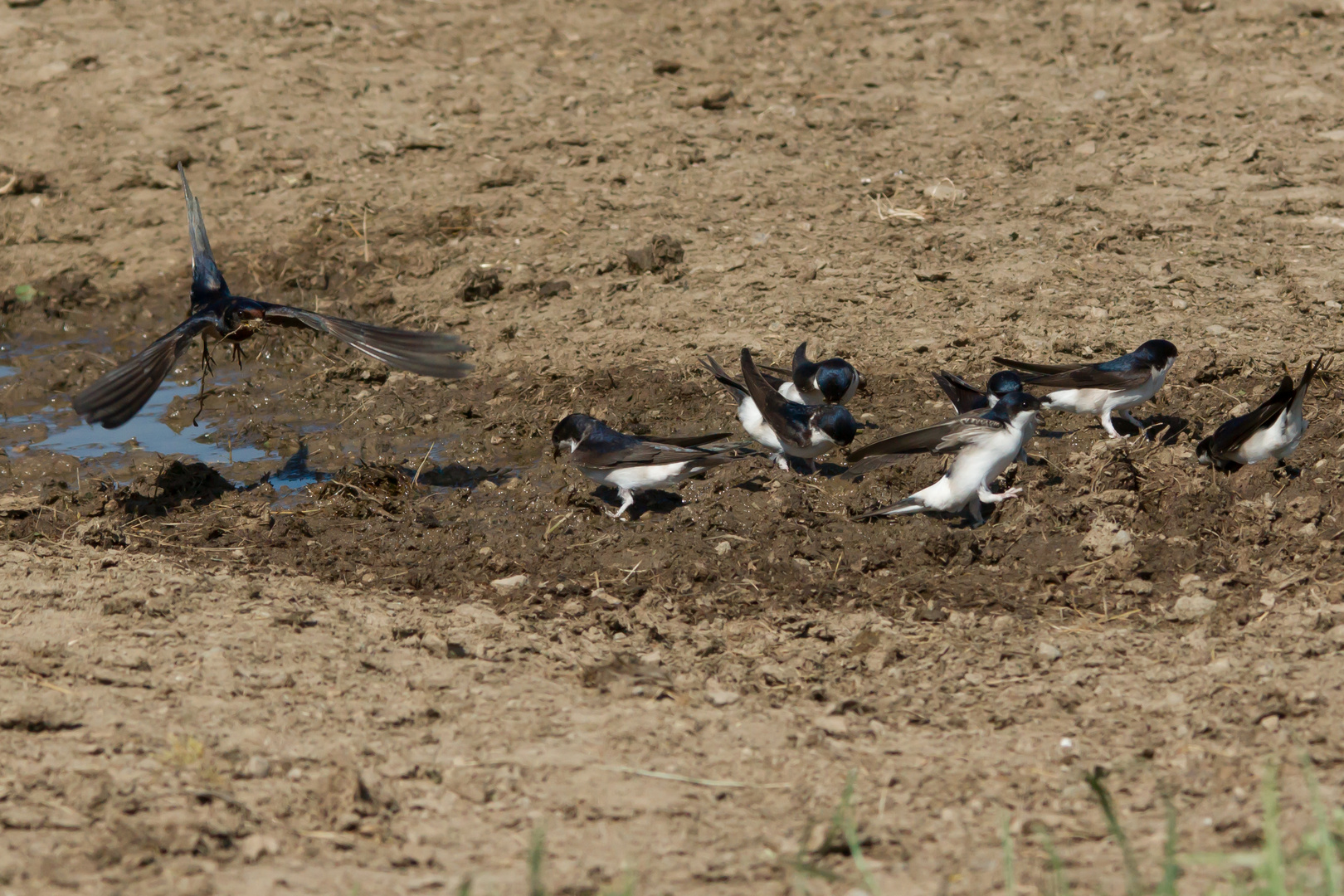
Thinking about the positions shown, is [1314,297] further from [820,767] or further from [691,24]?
[691,24]

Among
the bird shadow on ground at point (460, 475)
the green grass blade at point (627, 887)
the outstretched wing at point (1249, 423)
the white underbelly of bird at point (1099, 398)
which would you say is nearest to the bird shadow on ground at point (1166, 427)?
the white underbelly of bird at point (1099, 398)

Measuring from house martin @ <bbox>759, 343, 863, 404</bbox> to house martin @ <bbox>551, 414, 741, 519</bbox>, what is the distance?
69 cm

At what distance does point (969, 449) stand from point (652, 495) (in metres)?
1.76

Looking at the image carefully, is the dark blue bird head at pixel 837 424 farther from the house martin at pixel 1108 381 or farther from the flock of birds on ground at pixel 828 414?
the house martin at pixel 1108 381

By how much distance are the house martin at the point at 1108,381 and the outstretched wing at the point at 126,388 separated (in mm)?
4277

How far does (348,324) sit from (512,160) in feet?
14.9

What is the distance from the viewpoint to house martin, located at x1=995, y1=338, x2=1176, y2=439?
21.8 ft

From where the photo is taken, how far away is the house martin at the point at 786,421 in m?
6.52

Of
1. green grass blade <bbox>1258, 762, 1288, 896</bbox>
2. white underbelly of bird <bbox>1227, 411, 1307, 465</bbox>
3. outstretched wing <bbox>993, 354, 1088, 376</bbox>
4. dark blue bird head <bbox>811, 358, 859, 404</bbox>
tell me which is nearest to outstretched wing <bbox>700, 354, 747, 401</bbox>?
dark blue bird head <bbox>811, 358, 859, 404</bbox>

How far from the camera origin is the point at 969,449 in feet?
20.0

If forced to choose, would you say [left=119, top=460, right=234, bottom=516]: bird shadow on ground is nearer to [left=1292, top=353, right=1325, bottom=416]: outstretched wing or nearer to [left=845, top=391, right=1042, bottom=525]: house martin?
[left=845, top=391, right=1042, bottom=525]: house martin

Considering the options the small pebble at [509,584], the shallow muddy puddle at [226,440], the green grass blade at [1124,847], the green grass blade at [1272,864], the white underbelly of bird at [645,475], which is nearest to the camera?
the green grass blade at [1272,864]

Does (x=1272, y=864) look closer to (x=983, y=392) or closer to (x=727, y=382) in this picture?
(x=983, y=392)

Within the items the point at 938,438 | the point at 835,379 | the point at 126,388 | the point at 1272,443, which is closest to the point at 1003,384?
the point at 938,438
